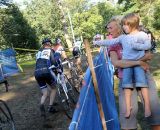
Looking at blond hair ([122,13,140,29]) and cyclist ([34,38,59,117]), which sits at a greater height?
blond hair ([122,13,140,29])

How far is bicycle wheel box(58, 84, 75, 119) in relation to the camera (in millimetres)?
10437

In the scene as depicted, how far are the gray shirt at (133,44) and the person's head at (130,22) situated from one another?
84mm

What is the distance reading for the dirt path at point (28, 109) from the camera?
33.1ft

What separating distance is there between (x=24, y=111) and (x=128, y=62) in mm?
7207

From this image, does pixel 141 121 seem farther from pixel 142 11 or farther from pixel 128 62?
pixel 142 11

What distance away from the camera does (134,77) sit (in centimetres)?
558

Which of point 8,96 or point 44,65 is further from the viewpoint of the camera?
point 8,96

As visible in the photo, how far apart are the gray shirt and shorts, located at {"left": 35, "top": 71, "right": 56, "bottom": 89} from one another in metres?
4.99

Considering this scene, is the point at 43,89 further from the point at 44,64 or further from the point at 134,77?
the point at 134,77

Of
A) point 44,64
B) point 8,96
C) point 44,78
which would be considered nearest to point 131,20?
point 44,64

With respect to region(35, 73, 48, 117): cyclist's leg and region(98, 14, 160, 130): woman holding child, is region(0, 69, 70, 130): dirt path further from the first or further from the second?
region(98, 14, 160, 130): woman holding child

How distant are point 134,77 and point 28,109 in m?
7.37

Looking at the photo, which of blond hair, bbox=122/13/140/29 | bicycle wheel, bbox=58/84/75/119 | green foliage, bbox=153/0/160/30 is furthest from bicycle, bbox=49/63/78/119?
green foliage, bbox=153/0/160/30

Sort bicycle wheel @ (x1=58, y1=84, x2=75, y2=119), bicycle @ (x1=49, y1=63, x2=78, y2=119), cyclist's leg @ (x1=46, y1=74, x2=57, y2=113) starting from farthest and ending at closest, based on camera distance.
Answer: cyclist's leg @ (x1=46, y1=74, x2=57, y2=113) → bicycle @ (x1=49, y1=63, x2=78, y2=119) → bicycle wheel @ (x1=58, y1=84, x2=75, y2=119)
